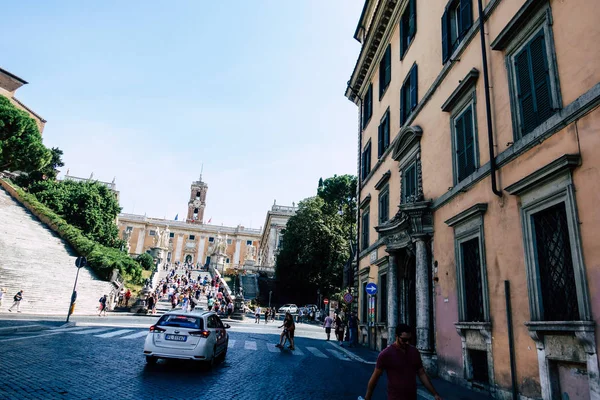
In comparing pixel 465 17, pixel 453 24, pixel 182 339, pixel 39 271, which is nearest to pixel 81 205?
pixel 39 271

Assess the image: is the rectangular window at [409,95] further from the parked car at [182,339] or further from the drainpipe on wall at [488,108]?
the parked car at [182,339]

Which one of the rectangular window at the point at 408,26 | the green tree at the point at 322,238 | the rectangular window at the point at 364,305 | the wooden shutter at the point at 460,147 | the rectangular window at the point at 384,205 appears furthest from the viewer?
the green tree at the point at 322,238

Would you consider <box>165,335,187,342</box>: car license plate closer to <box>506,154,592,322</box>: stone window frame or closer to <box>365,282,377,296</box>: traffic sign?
<box>506,154,592,322</box>: stone window frame

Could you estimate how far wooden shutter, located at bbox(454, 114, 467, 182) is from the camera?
1066 centimetres

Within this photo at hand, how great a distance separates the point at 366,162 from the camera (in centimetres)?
2186

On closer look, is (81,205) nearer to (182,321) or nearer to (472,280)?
(182,321)

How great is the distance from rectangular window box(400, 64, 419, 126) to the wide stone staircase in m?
22.4

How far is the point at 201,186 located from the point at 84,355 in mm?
103750

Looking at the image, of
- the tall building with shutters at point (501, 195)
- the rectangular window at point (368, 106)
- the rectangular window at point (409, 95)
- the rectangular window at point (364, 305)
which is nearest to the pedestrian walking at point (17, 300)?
the rectangular window at point (364, 305)

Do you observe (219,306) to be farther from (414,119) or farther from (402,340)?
(402,340)

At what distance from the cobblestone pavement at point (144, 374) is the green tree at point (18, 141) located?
30.3m

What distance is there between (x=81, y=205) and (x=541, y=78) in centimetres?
5014

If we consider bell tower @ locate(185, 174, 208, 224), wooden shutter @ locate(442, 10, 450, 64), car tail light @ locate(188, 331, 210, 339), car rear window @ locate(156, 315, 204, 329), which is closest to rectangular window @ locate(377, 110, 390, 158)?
wooden shutter @ locate(442, 10, 450, 64)

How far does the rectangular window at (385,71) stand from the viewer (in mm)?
18380
